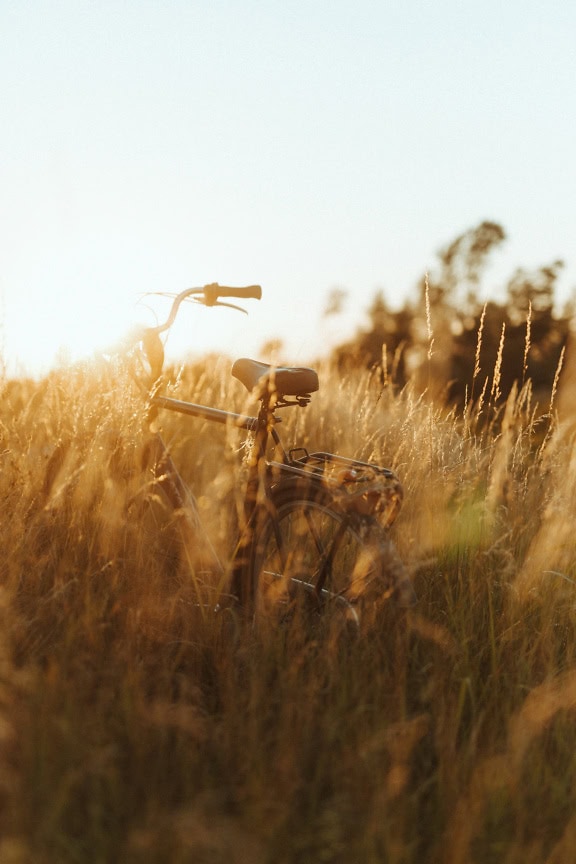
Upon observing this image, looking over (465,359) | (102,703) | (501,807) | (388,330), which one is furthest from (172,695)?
(388,330)

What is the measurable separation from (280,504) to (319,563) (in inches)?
11.1

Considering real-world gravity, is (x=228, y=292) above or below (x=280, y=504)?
above

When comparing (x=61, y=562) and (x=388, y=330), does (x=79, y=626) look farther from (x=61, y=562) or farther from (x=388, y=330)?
(x=388, y=330)

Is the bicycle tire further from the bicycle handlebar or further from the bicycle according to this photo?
the bicycle handlebar

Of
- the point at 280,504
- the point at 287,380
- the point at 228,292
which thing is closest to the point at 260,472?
the point at 280,504

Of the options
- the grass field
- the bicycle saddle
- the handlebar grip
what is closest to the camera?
the grass field

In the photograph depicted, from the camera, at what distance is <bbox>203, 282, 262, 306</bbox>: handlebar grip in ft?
9.88

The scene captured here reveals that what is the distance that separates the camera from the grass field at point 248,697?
1857 millimetres

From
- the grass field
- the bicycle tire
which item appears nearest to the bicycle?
the bicycle tire

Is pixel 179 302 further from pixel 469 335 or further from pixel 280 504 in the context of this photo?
pixel 469 335

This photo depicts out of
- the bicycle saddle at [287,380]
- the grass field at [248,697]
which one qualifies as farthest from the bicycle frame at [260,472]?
the grass field at [248,697]

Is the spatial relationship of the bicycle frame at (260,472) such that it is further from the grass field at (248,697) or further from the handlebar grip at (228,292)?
the grass field at (248,697)

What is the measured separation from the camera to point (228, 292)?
305 cm

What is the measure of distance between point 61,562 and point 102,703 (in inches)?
40.1
